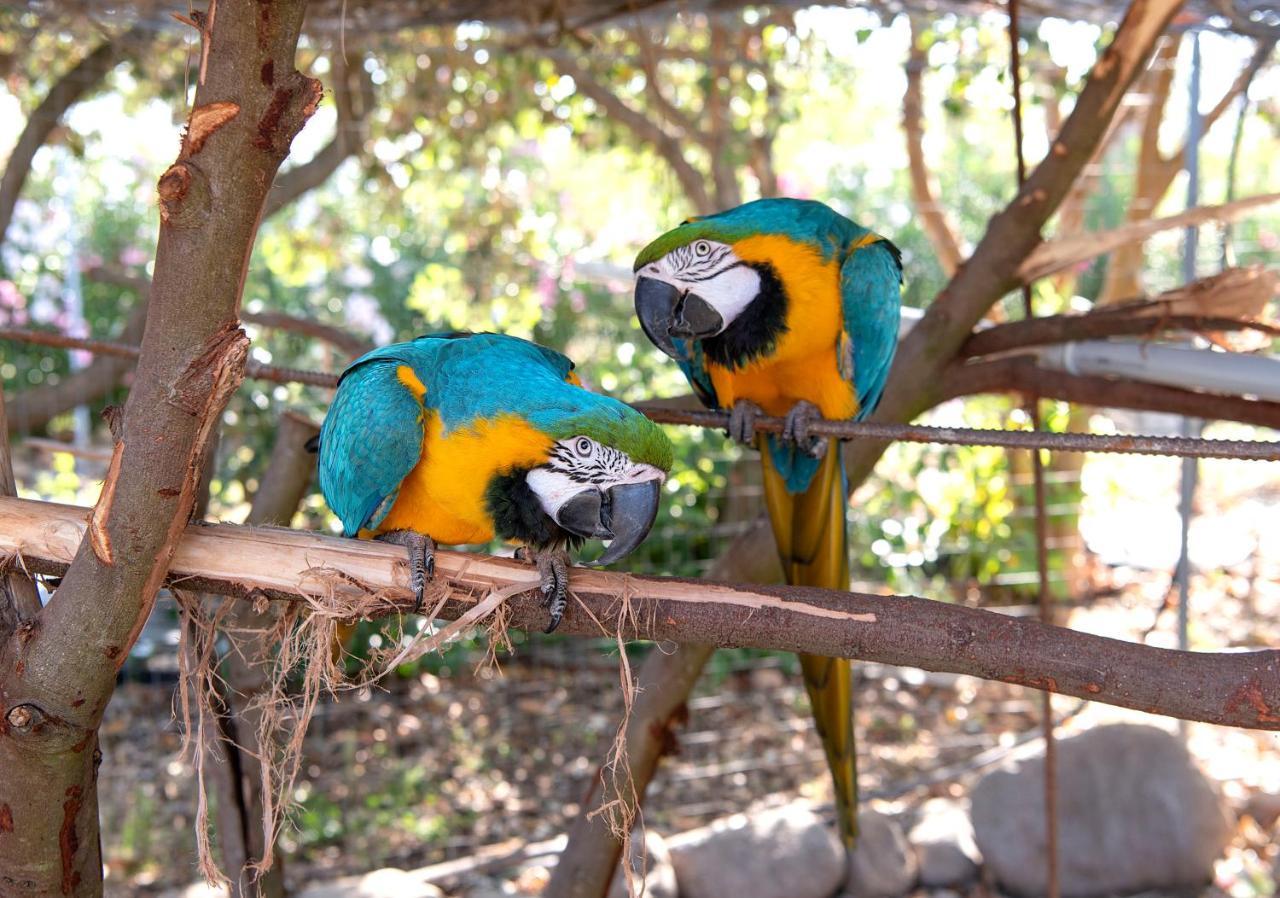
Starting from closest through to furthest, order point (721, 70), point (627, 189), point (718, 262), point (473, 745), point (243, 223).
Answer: point (243, 223)
point (718, 262)
point (473, 745)
point (721, 70)
point (627, 189)

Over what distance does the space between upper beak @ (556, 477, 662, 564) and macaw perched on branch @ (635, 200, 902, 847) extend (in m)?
0.57

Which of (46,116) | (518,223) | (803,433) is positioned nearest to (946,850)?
(803,433)

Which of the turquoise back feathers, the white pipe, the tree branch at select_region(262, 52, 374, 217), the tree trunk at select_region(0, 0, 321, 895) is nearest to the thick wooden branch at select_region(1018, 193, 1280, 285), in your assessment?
the white pipe

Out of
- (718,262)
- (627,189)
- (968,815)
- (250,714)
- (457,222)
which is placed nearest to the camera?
(718,262)

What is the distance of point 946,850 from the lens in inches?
127

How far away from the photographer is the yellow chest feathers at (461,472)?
51.9 inches

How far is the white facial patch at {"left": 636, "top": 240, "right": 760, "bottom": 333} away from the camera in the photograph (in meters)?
1.76

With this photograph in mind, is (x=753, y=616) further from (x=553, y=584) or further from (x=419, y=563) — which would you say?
(x=419, y=563)

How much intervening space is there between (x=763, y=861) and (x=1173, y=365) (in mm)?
1848

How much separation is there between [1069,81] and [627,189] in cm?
347

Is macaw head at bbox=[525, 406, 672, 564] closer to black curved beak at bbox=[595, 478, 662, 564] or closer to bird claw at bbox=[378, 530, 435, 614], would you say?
black curved beak at bbox=[595, 478, 662, 564]

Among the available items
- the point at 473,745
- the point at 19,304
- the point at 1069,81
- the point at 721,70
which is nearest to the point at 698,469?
the point at 473,745

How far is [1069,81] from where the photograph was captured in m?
4.34

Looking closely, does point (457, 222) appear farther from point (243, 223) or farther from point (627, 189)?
point (243, 223)
